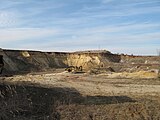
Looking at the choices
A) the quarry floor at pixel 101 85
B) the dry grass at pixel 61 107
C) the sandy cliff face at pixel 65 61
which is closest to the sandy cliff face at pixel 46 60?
the sandy cliff face at pixel 65 61

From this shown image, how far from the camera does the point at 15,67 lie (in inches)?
1996

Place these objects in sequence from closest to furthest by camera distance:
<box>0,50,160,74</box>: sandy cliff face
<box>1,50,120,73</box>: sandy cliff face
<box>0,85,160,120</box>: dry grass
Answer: <box>0,85,160,120</box>: dry grass, <box>0,50,160,74</box>: sandy cliff face, <box>1,50,120,73</box>: sandy cliff face

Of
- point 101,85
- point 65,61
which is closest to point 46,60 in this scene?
point 65,61

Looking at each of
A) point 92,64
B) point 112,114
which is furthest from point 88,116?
point 92,64

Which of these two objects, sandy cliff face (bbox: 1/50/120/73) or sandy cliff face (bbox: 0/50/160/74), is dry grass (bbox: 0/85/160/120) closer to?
sandy cliff face (bbox: 0/50/160/74)

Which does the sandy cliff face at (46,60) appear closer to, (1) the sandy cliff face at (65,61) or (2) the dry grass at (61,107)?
(1) the sandy cliff face at (65,61)

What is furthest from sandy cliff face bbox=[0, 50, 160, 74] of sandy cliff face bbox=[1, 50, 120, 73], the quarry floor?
the quarry floor

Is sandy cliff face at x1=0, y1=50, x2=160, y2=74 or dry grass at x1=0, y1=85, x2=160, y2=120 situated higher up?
sandy cliff face at x1=0, y1=50, x2=160, y2=74

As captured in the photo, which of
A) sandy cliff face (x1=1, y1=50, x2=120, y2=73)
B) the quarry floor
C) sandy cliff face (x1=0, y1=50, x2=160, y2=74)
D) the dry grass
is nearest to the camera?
the dry grass

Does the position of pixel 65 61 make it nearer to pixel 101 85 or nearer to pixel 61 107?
pixel 101 85

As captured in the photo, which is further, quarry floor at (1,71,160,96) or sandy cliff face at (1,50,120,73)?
sandy cliff face at (1,50,120,73)

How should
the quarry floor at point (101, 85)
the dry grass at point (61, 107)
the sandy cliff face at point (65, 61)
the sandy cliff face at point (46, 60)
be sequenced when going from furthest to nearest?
the sandy cliff face at point (46, 60) → the sandy cliff face at point (65, 61) → the quarry floor at point (101, 85) → the dry grass at point (61, 107)

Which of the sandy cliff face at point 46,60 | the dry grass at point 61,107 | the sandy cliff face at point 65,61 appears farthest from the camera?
the sandy cliff face at point 46,60

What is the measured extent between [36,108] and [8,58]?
123ft
